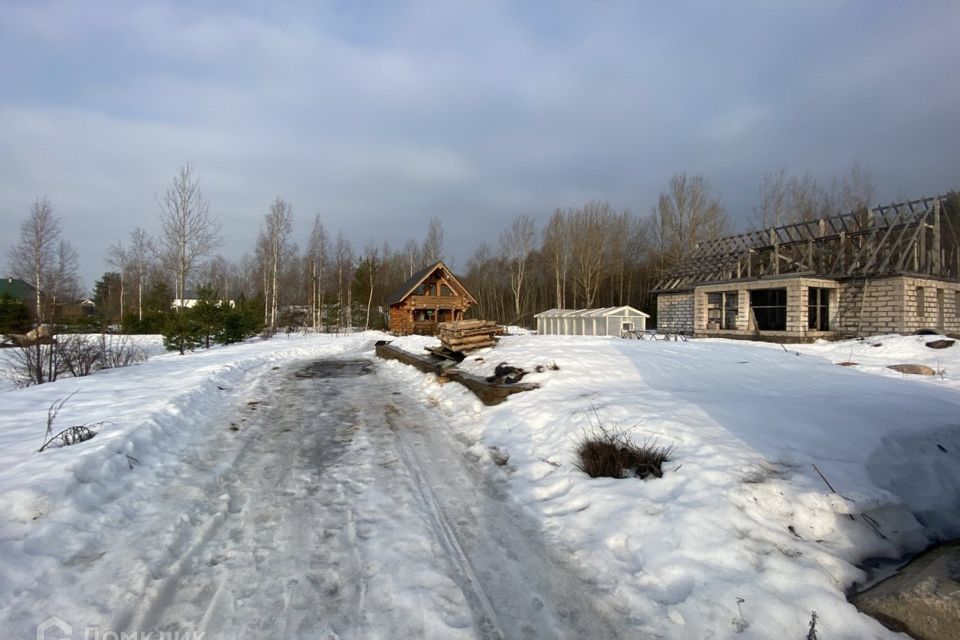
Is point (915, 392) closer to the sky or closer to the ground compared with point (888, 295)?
closer to the ground

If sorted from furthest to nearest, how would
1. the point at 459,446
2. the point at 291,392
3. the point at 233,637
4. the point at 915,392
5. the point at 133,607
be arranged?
the point at 291,392
the point at 915,392
the point at 459,446
the point at 133,607
the point at 233,637

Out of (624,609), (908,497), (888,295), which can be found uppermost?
(888,295)

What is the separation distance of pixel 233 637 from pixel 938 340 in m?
22.3

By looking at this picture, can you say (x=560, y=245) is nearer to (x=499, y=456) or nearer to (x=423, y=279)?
(x=423, y=279)

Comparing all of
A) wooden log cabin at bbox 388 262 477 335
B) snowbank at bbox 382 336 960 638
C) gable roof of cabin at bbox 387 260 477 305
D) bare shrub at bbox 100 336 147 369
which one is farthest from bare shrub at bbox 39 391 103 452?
gable roof of cabin at bbox 387 260 477 305

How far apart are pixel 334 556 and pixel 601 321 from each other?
29.9m

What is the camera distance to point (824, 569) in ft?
10.7

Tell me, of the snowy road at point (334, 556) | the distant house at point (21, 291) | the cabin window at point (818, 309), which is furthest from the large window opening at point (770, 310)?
the distant house at point (21, 291)

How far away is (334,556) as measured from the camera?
3594 mm

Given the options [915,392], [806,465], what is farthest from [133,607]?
[915,392]

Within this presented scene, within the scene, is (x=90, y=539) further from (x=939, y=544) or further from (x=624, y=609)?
(x=939, y=544)

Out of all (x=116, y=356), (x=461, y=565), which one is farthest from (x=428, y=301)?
(x=461, y=565)

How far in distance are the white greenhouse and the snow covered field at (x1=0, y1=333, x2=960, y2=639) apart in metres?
23.2

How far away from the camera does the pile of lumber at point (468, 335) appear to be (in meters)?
14.3
